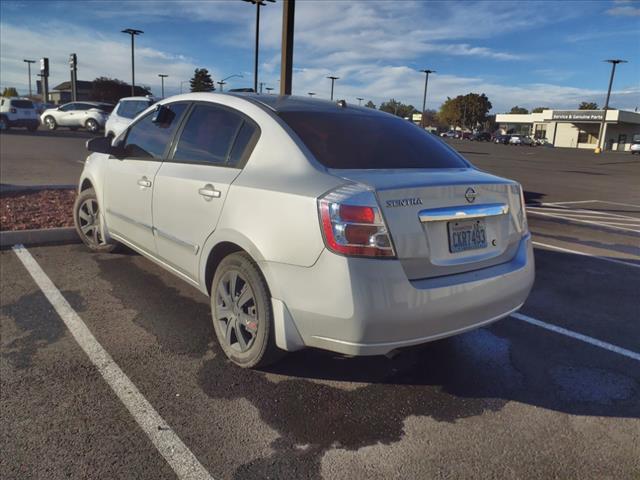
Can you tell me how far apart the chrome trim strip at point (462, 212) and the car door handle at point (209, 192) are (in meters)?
1.34

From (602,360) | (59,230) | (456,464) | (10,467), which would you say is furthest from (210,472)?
(59,230)

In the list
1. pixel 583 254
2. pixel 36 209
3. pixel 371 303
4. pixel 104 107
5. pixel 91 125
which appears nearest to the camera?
pixel 371 303

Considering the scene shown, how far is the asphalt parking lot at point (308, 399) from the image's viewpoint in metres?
2.44

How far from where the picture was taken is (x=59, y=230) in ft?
20.5

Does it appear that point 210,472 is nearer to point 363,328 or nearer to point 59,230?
point 363,328

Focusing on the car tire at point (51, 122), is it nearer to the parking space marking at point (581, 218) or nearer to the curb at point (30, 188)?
the curb at point (30, 188)

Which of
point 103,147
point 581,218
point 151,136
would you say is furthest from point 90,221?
point 581,218

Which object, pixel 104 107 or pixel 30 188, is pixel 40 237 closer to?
pixel 30 188

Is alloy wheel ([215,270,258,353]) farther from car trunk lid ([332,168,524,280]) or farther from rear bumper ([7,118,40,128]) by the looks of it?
rear bumper ([7,118,40,128])

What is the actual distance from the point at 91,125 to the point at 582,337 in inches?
1169

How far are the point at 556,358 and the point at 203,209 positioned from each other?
8.79ft

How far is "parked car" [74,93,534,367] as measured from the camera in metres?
2.57

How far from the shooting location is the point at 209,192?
3.36 metres

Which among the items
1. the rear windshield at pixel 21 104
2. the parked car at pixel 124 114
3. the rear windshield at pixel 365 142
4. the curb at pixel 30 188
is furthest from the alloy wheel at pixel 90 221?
the rear windshield at pixel 21 104
